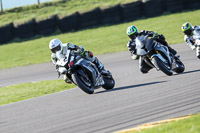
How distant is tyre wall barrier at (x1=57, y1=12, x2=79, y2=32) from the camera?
2547 centimetres

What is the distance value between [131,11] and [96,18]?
6.55ft

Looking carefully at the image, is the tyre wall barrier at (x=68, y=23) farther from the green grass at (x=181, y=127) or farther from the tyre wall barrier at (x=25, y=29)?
the green grass at (x=181, y=127)

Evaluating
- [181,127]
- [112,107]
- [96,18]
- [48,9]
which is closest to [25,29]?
[96,18]

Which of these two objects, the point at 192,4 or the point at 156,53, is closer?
the point at 156,53

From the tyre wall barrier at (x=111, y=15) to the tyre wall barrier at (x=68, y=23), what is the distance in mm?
1498

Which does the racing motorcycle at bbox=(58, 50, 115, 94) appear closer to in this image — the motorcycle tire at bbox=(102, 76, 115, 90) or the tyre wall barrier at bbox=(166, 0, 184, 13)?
the motorcycle tire at bbox=(102, 76, 115, 90)

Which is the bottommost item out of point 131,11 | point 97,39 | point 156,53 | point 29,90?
point 29,90

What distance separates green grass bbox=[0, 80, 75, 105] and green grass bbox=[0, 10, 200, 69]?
21.6 ft

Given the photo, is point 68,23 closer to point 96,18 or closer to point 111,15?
point 96,18

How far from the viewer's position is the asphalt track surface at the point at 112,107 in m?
6.72

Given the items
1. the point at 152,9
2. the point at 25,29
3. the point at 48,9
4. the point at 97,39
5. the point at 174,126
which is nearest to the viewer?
the point at 174,126

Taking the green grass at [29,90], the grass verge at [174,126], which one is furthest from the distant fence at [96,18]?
the grass verge at [174,126]

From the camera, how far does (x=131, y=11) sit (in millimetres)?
25531

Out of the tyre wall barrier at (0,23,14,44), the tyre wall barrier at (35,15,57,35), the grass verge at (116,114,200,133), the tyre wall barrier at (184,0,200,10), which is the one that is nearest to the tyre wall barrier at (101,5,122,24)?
the tyre wall barrier at (35,15,57,35)
